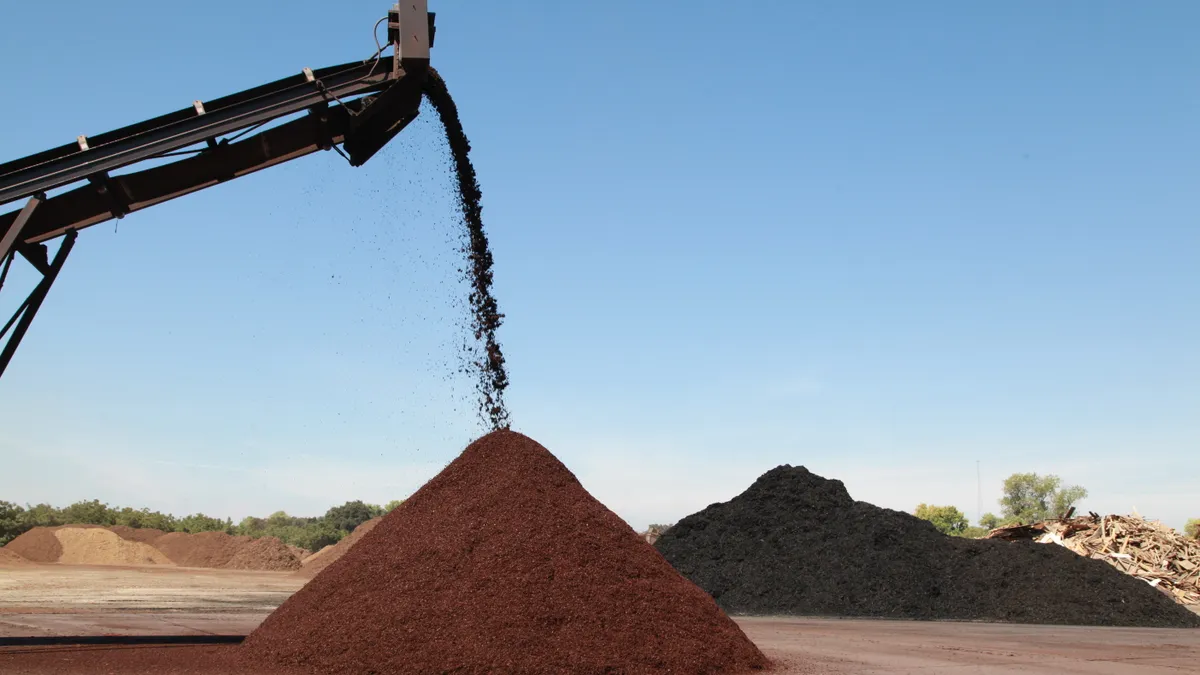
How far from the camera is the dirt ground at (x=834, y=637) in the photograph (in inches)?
360

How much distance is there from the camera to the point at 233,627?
13.1 metres

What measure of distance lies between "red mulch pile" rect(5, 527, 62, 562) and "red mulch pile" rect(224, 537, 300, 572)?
25.5 feet

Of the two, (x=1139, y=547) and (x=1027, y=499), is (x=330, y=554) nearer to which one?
(x=1139, y=547)

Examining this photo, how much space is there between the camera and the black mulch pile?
62.5 feet

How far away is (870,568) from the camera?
68.1 feet

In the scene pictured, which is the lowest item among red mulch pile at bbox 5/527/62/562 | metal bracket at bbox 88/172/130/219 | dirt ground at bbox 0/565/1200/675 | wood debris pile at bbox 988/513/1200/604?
dirt ground at bbox 0/565/1200/675

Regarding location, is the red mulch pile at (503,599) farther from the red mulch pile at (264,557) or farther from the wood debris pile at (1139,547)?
the red mulch pile at (264,557)

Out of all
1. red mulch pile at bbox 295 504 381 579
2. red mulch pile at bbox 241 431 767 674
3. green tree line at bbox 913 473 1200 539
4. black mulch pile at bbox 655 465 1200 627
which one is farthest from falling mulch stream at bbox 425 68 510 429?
green tree line at bbox 913 473 1200 539

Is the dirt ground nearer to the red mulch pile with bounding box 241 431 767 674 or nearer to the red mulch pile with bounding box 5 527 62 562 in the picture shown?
the red mulch pile with bounding box 241 431 767 674

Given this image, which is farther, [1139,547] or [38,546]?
[38,546]

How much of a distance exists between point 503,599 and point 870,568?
50.5 ft

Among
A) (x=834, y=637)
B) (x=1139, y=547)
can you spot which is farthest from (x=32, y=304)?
(x=1139, y=547)

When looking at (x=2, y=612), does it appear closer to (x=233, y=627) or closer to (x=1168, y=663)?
(x=233, y=627)

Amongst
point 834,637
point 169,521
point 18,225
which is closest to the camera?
point 18,225
